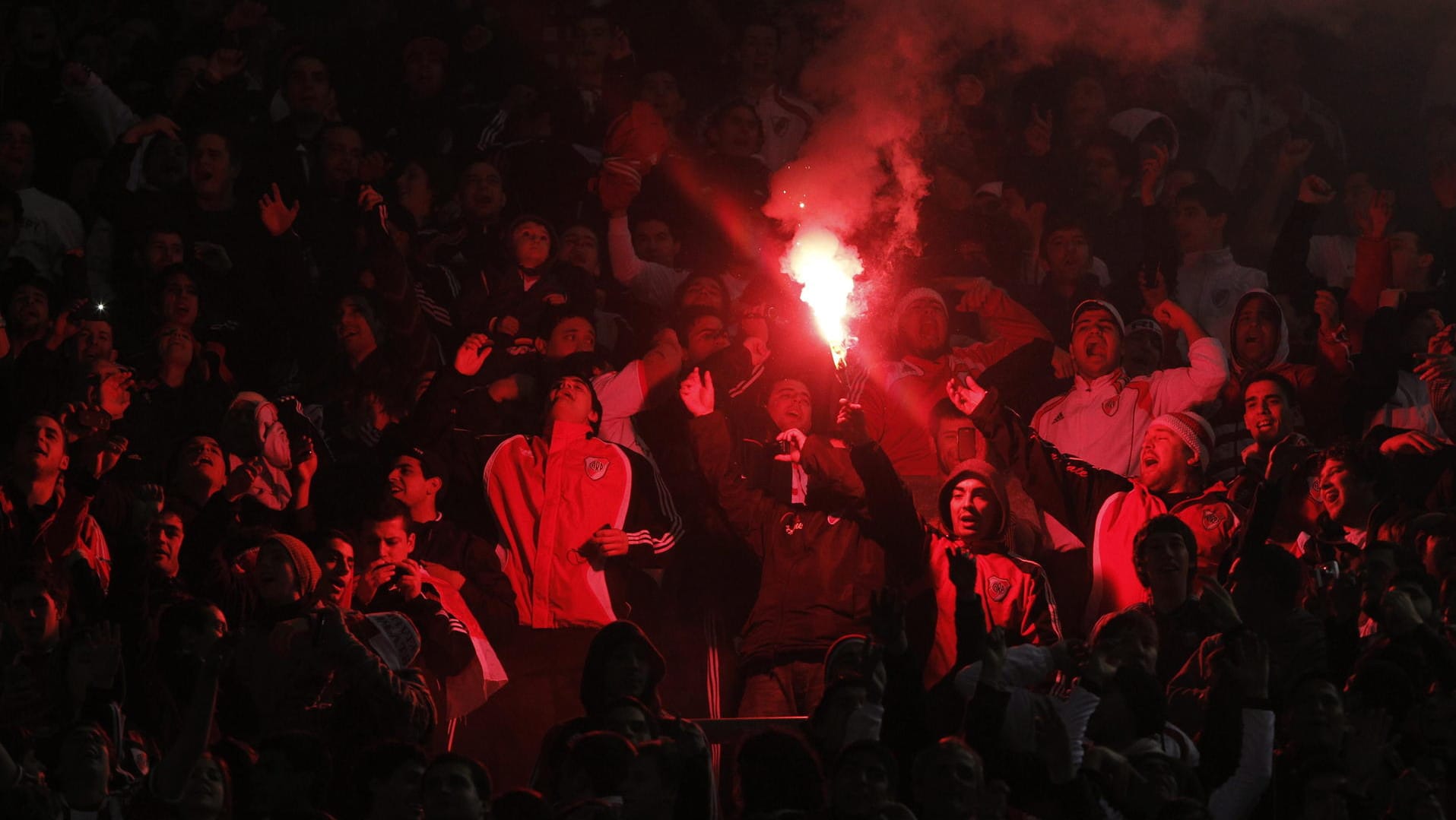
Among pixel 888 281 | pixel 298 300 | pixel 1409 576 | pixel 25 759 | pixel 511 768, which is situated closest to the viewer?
pixel 25 759

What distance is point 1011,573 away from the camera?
8.06 metres

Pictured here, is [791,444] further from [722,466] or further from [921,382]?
[921,382]

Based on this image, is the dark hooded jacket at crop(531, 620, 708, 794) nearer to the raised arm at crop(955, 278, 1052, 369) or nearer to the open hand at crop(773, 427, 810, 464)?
the open hand at crop(773, 427, 810, 464)

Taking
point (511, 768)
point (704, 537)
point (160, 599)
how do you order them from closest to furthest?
point (160, 599) → point (511, 768) → point (704, 537)

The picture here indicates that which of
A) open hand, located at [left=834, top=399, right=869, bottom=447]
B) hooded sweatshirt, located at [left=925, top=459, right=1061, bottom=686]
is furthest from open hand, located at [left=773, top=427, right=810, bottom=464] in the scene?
hooded sweatshirt, located at [left=925, top=459, right=1061, bottom=686]

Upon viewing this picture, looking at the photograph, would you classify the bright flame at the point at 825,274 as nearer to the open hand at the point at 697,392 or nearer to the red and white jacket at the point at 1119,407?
the open hand at the point at 697,392

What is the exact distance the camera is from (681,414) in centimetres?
916

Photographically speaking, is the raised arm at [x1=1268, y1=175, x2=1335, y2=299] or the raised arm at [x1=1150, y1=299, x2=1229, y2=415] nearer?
the raised arm at [x1=1150, y1=299, x2=1229, y2=415]

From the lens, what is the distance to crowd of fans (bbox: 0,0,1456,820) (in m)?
5.86

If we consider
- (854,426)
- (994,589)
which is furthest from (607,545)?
(994,589)

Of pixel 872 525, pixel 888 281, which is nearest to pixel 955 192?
pixel 888 281

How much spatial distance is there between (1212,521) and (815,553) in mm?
1976

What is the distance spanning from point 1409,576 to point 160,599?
5.11 m

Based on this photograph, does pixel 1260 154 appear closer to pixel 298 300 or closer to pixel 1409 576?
pixel 1409 576
